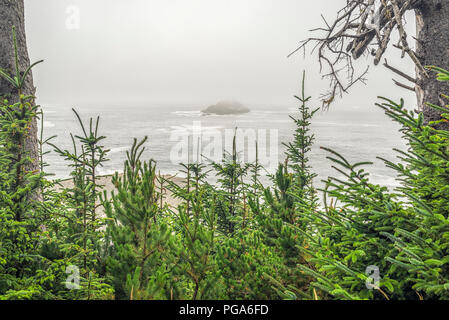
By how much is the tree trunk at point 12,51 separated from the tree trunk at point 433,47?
19.5 feet

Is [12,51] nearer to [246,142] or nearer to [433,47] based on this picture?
[433,47]

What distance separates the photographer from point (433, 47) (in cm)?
430

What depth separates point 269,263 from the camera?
1.97m

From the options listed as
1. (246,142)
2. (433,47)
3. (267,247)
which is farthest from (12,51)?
(246,142)

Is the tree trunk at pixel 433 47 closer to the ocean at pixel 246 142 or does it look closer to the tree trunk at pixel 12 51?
the ocean at pixel 246 142

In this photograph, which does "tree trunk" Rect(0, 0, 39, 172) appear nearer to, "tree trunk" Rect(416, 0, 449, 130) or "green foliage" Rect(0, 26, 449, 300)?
"green foliage" Rect(0, 26, 449, 300)

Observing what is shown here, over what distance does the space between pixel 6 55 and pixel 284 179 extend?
4124mm

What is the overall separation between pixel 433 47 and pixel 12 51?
640 centimetres

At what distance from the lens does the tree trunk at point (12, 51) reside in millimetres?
3639

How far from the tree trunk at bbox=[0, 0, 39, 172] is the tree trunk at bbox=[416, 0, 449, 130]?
19.5 ft

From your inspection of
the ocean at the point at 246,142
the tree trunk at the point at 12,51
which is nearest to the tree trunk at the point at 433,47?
the ocean at the point at 246,142

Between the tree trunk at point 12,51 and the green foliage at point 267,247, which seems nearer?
the green foliage at point 267,247

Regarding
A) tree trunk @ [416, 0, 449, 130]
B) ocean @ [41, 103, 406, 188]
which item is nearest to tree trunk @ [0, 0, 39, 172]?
ocean @ [41, 103, 406, 188]
